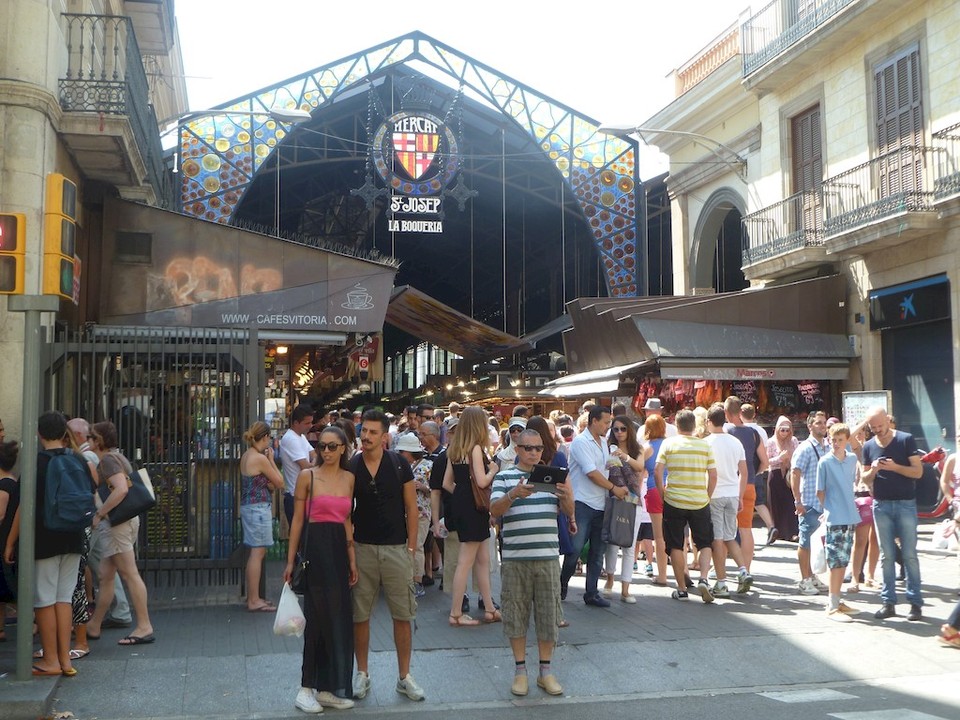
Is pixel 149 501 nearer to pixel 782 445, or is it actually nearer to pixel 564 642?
pixel 564 642

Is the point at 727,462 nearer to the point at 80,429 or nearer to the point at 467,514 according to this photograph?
the point at 467,514

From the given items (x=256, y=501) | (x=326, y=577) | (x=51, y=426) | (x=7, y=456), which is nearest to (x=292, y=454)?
(x=256, y=501)

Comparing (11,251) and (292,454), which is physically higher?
(11,251)

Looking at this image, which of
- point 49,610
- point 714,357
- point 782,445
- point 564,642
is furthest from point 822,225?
point 49,610

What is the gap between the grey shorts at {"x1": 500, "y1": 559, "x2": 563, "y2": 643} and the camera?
6719 mm

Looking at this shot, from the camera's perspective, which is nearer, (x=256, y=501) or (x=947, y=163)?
(x=256, y=501)

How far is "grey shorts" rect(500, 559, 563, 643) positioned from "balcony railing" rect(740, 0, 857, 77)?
1494cm

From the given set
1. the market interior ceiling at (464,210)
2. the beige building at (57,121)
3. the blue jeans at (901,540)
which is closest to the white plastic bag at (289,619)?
the blue jeans at (901,540)

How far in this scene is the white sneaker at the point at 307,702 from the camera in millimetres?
6332

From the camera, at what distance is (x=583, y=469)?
9.33 meters

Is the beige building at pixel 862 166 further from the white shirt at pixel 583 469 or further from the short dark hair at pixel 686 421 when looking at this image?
the white shirt at pixel 583 469

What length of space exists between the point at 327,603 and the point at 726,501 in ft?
16.3

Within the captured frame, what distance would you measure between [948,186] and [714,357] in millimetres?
4877

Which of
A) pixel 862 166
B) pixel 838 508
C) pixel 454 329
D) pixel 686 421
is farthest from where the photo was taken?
pixel 454 329
